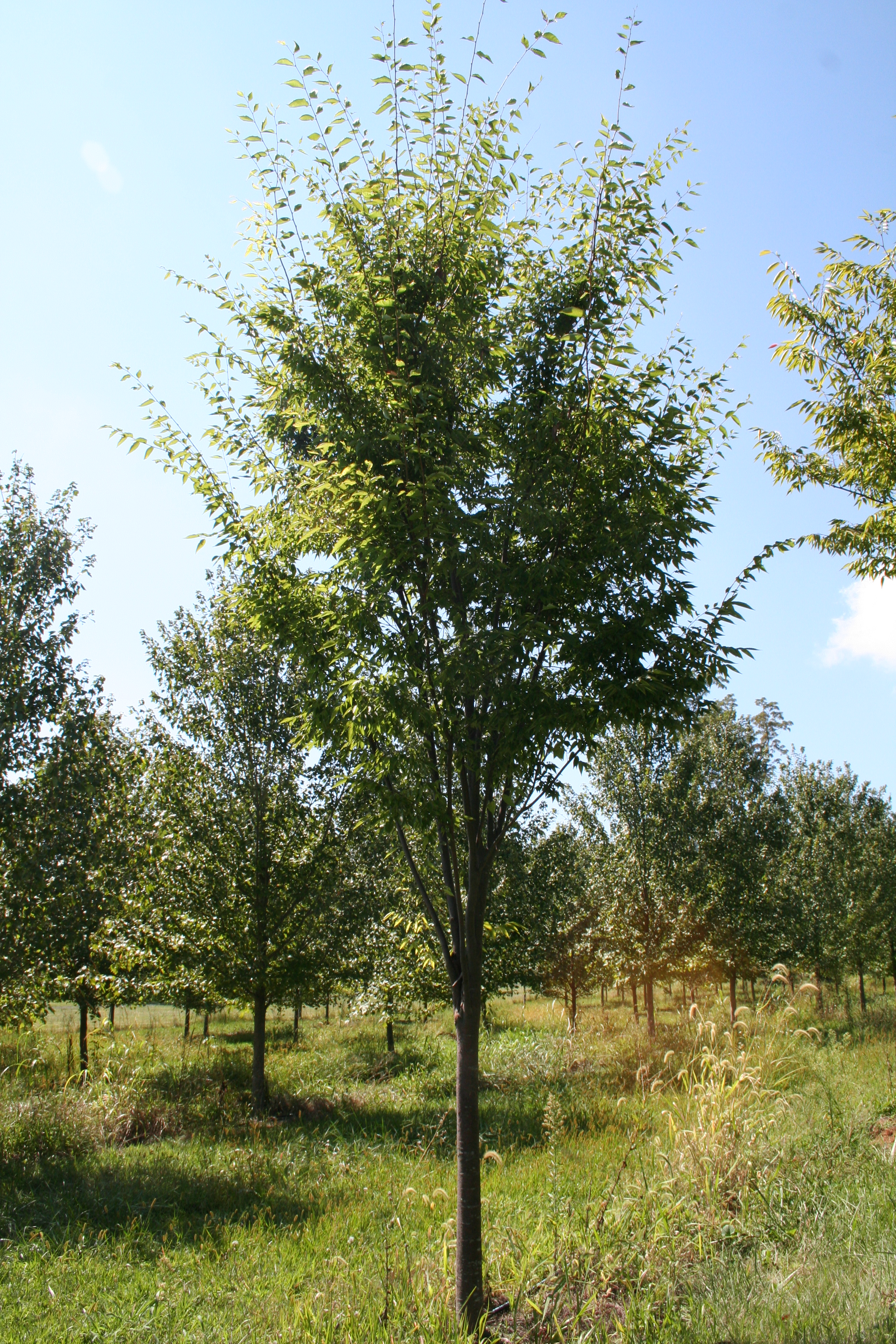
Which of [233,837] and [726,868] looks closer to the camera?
[233,837]

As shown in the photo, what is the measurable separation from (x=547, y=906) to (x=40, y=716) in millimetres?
11424

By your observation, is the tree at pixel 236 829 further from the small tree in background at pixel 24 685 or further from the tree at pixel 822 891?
the tree at pixel 822 891

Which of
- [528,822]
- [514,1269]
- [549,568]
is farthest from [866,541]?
[528,822]

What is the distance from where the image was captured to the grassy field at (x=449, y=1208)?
4.16 m

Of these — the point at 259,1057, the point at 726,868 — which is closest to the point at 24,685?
the point at 259,1057

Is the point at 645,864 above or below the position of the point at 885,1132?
above

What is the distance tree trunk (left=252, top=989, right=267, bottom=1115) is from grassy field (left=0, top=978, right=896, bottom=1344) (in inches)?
10.6

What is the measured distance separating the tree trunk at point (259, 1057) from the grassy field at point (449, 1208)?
269 millimetres

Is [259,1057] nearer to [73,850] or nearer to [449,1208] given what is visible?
[73,850]

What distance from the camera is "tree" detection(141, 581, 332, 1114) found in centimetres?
1165

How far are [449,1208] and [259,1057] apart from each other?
6.65 metres

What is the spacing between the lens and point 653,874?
18.1m

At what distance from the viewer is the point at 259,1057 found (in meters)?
12.0

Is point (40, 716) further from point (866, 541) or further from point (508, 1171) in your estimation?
point (866, 541)
